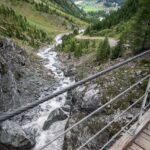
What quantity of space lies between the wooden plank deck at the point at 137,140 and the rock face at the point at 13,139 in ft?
52.7

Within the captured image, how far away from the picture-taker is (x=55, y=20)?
124750 millimetres

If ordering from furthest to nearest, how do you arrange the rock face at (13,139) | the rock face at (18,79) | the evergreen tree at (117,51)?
1. the rock face at (18,79)
2. the evergreen tree at (117,51)
3. the rock face at (13,139)

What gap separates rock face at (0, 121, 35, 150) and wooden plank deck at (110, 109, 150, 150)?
1607cm

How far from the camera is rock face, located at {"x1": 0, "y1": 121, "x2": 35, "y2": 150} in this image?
1975 centimetres

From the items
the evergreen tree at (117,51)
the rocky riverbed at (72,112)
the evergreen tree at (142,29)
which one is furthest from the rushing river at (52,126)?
the evergreen tree at (142,29)

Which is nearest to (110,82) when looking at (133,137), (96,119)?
(96,119)

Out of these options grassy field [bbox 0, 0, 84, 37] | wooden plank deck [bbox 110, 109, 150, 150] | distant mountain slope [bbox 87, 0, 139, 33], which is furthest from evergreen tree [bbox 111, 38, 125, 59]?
grassy field [bbox 0, 0, 84, 37]

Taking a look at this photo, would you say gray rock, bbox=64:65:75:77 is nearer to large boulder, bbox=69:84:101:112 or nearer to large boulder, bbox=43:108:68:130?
large boulder, bbox=43:108:68:130

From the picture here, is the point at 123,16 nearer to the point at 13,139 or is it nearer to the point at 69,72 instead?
the point at 69,72

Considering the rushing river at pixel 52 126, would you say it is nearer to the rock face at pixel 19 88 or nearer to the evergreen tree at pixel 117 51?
the rock face at pixel 19 88

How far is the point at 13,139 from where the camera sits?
65.7ft

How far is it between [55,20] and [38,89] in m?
93.8

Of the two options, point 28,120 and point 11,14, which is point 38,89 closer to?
point 28,120

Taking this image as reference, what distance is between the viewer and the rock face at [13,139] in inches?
778
